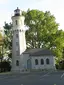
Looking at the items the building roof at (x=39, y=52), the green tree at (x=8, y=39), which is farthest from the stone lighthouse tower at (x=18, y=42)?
the green tree at (x=8, y=39)

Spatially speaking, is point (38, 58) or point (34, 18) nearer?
point (38, 58)

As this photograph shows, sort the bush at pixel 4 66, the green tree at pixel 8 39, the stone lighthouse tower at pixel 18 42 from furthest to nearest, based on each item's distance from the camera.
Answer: the green tree at pixel 8 39 → the bush at pixel 4 66 → the stone lighthouse tower at pixel 18 42

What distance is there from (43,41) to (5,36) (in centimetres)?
1022

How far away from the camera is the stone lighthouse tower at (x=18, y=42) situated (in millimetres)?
58978

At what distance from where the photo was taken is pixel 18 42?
194 ft

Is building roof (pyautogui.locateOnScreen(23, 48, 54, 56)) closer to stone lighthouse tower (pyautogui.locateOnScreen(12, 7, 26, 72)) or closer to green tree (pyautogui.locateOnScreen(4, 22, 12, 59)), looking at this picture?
stone lighthouse tower (pyautogui.locateOnScreen(12, 7, 26, 72))

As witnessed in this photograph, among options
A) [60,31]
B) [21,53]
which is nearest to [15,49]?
[21,53]

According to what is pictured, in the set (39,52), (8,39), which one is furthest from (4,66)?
(8,39)

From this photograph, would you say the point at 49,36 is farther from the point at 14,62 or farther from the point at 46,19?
the point at 14,62

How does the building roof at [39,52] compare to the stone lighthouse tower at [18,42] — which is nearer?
the building roof at [39,52]

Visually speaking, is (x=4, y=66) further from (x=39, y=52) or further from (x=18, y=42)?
(x=39, y=52)

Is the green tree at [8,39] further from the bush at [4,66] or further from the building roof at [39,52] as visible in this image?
the building roof at [39,52]

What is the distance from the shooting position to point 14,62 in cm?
5959

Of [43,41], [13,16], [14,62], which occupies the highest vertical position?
[13,16]
